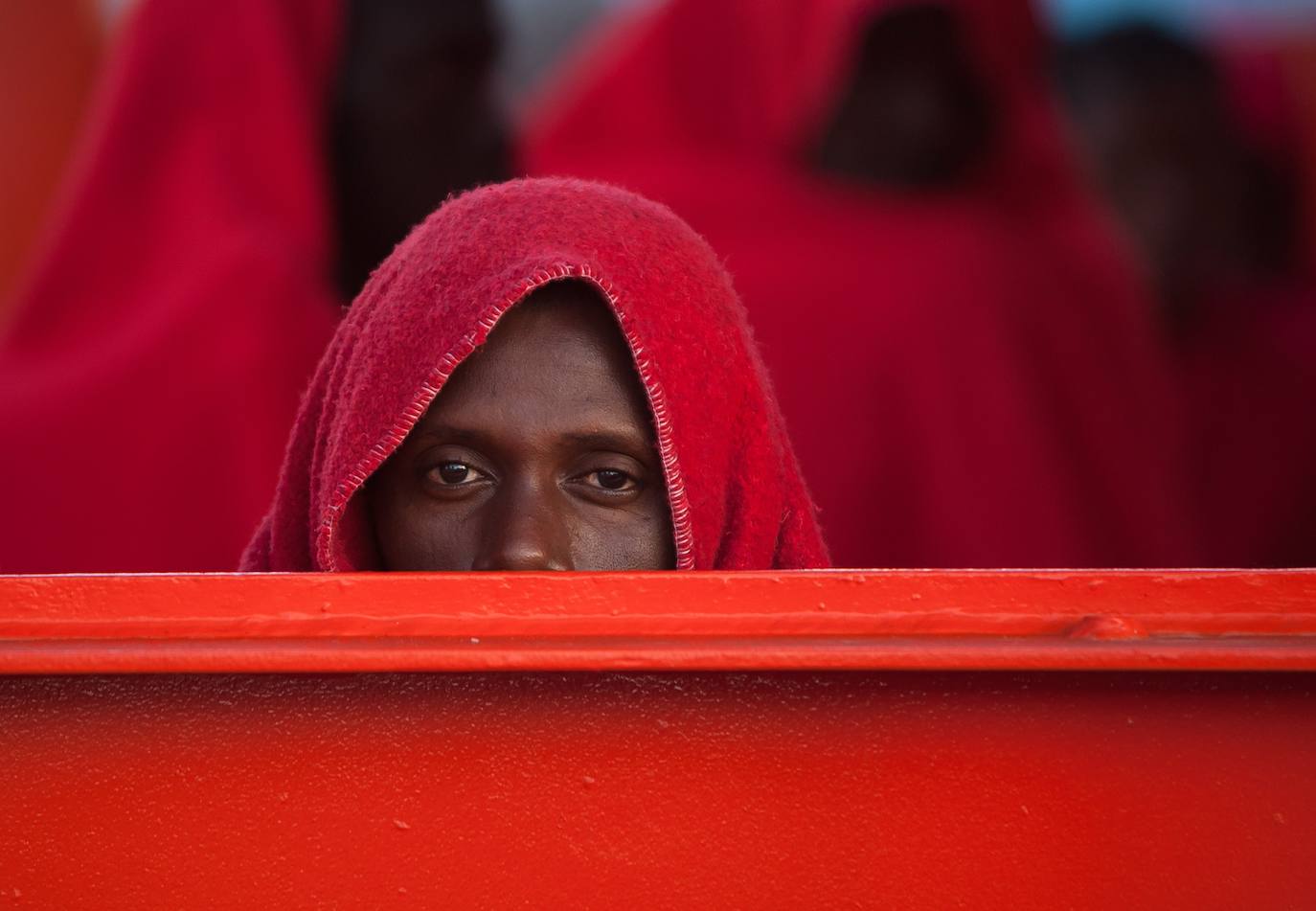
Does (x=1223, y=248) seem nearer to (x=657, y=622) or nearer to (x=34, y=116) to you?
(x=34, y=116)

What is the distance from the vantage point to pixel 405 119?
8.95ft

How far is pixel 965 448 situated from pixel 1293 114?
8.95ft

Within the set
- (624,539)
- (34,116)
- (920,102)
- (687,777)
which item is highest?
(34,116)

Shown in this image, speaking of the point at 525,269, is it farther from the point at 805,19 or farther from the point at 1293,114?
the point at 1293,114

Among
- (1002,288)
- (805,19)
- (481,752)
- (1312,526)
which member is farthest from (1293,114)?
(481,752)

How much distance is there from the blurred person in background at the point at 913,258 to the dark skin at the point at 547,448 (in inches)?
60.2

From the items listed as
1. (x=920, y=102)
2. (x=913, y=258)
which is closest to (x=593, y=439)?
(x=913, y=258)

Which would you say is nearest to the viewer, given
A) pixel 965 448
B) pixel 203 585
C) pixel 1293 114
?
pixel 203 585

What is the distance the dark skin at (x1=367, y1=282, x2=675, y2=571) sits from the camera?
3.73ft

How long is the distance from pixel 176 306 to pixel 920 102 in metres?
1.60

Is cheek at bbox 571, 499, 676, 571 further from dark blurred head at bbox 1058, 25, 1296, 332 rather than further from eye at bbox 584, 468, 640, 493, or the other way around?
dark blurred head at bbox 1058, 25, 1296, 332

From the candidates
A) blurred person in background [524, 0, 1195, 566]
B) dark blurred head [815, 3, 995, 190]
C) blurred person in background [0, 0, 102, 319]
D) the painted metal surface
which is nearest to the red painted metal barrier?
the painted metal surface

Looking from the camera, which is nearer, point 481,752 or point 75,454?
point 481,752

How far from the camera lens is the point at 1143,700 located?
779 mm
